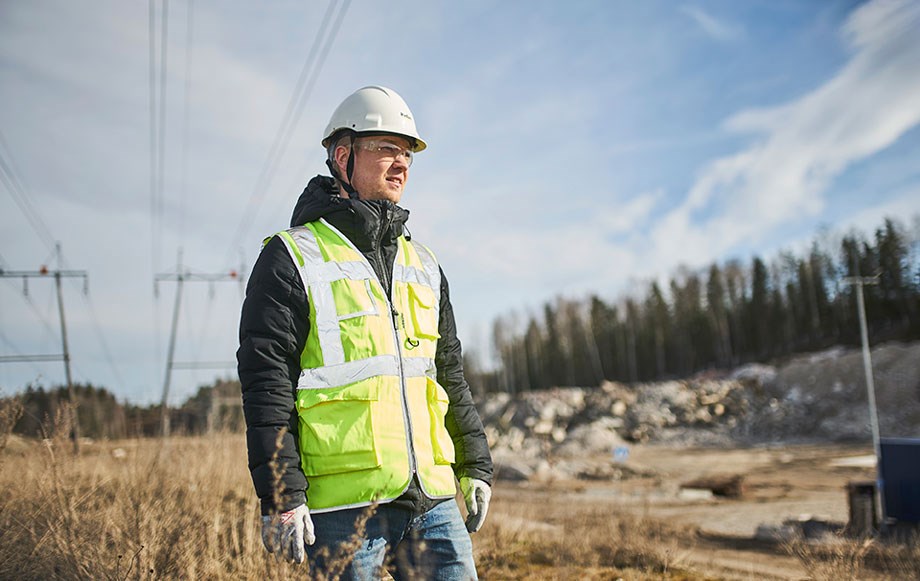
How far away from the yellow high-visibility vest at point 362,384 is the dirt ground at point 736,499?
15.4ft

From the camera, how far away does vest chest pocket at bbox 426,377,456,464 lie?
7.51 feet

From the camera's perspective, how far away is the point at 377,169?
8.24ft

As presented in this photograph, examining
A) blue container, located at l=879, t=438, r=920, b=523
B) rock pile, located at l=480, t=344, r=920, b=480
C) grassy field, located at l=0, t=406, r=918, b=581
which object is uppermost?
grassy field, located at l=0, t=406, r=918, b=581

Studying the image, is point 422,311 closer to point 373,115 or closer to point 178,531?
point 373,115

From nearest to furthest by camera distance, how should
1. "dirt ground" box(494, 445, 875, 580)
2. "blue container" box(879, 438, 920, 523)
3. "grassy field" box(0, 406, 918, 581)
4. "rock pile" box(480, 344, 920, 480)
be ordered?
"grassy field" box(0, 406, 918, 581), "dirt ground" box(494, 445, 875, 580), "blue container" box(879, 438, 920, 523), "rock pile" box(480, 344, 920, 480)

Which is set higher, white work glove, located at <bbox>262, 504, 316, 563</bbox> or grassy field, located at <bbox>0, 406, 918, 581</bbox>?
white work glove, located at <bbox>262, 504, 316, 563</bbox>

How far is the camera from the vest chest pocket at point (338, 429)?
6.76ft

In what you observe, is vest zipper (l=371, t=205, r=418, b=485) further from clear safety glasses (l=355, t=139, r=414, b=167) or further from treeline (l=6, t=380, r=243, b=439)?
treeline (l=6, t=380, r=243, b=439)

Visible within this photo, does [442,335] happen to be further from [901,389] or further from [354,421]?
[901,389]

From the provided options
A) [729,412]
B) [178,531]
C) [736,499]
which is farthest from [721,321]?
[178,531]

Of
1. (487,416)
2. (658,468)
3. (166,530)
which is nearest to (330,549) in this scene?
(166,530)

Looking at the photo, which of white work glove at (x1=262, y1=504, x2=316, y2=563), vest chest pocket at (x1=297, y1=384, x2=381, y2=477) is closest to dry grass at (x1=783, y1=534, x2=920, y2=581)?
vest chest pocket at (x1=297, y1=384, x2=381, y2=477)

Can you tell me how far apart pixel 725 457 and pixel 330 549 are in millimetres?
24452

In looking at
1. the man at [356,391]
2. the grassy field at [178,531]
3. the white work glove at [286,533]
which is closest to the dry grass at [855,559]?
the grassy field at [178,531]
